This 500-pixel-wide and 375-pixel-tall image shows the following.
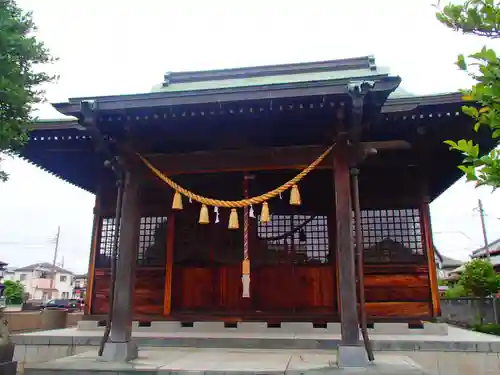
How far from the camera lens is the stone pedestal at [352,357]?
6.36 m

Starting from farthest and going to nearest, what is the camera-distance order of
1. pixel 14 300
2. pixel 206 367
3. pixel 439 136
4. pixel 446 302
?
pixel 14 300 → pixel 446 302 → pixel 439 136 → pixel 206 367

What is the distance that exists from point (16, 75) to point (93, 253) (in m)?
5.54

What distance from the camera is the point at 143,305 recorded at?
10.4 m

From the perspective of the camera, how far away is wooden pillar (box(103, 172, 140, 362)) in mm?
7094

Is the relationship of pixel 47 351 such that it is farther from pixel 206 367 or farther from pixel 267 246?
pixel 267 246

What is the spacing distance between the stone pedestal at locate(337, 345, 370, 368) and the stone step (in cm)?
303

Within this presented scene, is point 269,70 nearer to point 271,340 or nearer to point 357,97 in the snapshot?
point 357,97

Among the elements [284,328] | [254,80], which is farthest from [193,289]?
[254,80]

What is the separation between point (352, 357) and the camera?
6391 millimetres

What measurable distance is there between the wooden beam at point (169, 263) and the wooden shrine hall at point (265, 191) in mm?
28

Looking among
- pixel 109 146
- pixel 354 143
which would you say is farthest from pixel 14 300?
pixel 354 143

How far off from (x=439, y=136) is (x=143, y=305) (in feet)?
26.2

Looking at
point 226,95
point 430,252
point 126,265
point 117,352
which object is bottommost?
point 117,352

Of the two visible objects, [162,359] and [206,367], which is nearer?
[206,367]
